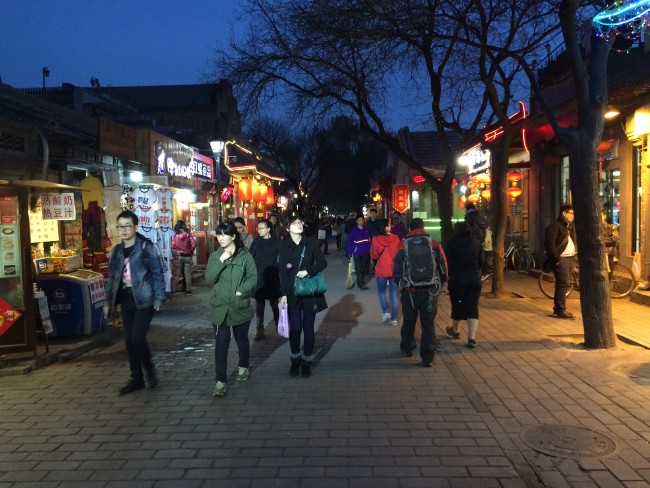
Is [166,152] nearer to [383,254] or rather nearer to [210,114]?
[383,254]

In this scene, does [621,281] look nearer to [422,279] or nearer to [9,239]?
[422,279]

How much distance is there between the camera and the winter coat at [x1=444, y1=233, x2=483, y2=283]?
766 cm

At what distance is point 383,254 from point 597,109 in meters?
3.84

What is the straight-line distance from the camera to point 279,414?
5367mm

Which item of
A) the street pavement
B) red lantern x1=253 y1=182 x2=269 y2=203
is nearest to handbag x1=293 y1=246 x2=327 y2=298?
the street pavement

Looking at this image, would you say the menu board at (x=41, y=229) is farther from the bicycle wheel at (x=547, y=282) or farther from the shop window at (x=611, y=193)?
the shop window at (x=611, y=193)

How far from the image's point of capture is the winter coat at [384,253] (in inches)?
374

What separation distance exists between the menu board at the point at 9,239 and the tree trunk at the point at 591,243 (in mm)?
7056

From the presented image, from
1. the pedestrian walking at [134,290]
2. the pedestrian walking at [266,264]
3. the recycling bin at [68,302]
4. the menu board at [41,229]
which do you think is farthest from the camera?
the menu board at [41,229]

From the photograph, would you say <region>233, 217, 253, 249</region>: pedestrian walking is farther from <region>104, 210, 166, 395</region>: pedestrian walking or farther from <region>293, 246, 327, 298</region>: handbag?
<region>104, 210, 166, 395</region>: pedestrian walking

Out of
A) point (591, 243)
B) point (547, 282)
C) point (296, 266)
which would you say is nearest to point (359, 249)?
point (547, 282)

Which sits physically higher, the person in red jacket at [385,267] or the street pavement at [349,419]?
the person in red jacket at [385,267]

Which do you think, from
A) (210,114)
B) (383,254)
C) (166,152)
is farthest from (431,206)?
(383,254)

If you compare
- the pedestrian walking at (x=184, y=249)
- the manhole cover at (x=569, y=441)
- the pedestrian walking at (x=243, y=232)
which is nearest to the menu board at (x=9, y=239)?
the pedestrian walking at (x=243, y=232)
